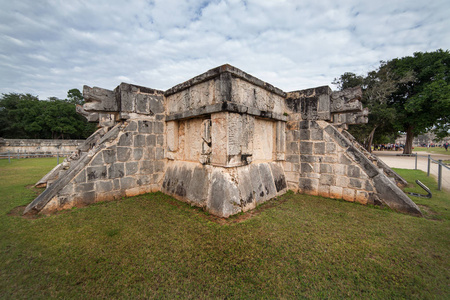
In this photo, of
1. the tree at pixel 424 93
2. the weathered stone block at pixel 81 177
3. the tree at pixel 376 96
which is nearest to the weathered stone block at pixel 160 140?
the weathered stone block at pixel 81 177

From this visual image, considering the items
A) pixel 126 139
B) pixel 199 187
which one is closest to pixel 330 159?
pixel 199 187

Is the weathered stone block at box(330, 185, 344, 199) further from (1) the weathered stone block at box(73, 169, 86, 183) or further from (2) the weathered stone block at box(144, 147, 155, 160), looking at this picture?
(1) the weathered stone block at box(73, 169, 86, 183)

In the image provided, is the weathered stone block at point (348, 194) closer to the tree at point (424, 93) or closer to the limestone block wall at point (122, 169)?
the limestone block wall at point (122, 169)

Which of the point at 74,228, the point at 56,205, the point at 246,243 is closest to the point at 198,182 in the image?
the point at 246,243

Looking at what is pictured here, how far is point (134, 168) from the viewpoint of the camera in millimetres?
4477

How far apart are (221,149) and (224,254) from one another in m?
1.86

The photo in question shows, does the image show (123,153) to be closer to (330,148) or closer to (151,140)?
(151,140)

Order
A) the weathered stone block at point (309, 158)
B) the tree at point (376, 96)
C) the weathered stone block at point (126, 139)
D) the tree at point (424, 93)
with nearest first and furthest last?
the weathered stone block at point (126, 139) → the weathered stone block at point (309, 158) → the tree at point (424, 93) → the tree at point (376, 96)

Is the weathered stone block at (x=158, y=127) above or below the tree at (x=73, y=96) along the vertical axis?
below

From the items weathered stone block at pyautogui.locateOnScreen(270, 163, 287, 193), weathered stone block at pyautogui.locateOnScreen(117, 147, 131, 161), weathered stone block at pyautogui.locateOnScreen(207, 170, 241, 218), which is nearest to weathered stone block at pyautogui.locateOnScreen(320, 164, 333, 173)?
weathered stone block at pyautogui.locateOnScreen(270, 163, 287, 193)

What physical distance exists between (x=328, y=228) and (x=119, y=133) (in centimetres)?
484

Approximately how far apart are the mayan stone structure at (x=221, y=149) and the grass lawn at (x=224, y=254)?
0.49 meters

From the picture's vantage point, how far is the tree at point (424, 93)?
Result: 16.1 m

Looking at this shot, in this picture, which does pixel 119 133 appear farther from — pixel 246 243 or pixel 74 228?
pixel 246 243
